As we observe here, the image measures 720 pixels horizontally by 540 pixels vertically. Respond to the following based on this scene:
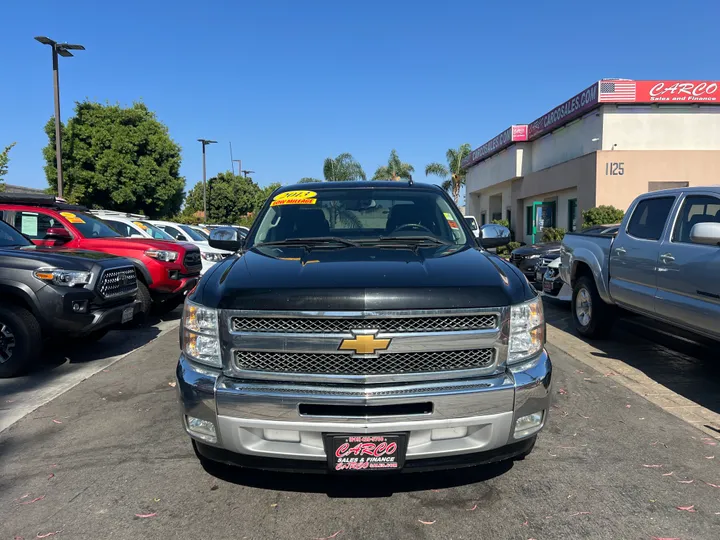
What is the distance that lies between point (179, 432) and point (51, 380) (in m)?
2.32

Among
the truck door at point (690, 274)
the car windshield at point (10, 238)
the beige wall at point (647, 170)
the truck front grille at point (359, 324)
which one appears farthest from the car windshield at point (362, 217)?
the beige wall at point (647, 170)

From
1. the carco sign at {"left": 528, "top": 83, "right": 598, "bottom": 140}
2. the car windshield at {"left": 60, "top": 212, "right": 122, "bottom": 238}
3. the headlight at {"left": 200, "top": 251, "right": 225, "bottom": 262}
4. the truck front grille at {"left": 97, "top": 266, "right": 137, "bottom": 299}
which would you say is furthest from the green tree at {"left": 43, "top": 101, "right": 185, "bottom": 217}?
the truck front grille at {"left": 97, "top": 266, "right": 137, "bottom": 299}

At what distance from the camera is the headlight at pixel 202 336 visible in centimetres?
280

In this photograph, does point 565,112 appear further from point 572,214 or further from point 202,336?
point 202,336

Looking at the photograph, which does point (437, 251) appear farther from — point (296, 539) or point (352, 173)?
point (352, 173)

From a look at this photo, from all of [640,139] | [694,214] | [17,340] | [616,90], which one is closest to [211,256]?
[17,340]

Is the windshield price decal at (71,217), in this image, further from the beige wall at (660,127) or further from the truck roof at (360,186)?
the beige wall at (660,127)

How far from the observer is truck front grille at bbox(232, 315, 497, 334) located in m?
2.68

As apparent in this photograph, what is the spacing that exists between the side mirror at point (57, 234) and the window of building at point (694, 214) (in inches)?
323

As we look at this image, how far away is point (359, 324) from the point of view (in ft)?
8.79

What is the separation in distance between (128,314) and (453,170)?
1642 inches

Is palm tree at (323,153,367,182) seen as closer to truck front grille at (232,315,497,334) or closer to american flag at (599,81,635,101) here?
american flag at (599,81,635,101)

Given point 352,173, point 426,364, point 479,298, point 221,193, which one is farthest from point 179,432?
point 221,193

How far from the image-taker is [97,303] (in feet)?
19.4
